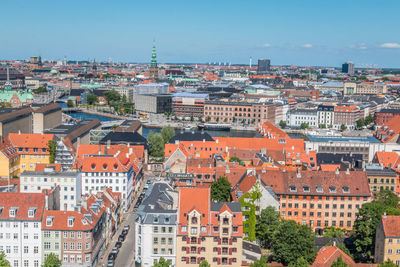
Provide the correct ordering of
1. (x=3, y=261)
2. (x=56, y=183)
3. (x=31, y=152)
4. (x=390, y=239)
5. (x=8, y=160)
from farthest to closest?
1. (x=31, y=152)
2. (x=8, y=160)
3. (x=56, y=183)
4. (x=390, y=239)
5. (x=3, y=261)

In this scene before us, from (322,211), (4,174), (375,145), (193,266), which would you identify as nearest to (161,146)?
(4,174)

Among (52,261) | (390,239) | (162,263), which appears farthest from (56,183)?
(390,239)

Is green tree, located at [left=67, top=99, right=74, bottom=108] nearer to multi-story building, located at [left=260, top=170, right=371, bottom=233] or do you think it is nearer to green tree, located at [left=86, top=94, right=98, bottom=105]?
green tree, located at [left=86, top=94, right=98, bottom=105]

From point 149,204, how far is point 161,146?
135 feet

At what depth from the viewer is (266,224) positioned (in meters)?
42.2

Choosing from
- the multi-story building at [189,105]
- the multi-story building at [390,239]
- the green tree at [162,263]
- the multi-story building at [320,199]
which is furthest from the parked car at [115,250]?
the multi-story building at [189,105]

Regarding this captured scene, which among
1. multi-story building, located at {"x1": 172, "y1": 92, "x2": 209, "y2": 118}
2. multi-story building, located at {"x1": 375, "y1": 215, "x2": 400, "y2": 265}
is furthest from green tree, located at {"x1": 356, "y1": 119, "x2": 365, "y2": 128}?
multi-story building, located at {"x1": 375, "y1": 215, "x2": 400, "y2": 265}

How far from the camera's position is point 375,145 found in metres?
74.1

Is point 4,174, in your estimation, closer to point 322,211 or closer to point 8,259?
point 8,259

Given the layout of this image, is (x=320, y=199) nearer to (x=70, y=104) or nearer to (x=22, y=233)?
(x=22, y=233)

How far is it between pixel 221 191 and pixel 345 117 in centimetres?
9577

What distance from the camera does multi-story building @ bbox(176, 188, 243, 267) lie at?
36.5m

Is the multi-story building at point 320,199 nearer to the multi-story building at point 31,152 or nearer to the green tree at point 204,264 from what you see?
the green tree at point 204,264

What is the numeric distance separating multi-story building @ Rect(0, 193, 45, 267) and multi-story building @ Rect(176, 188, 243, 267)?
10290mm
